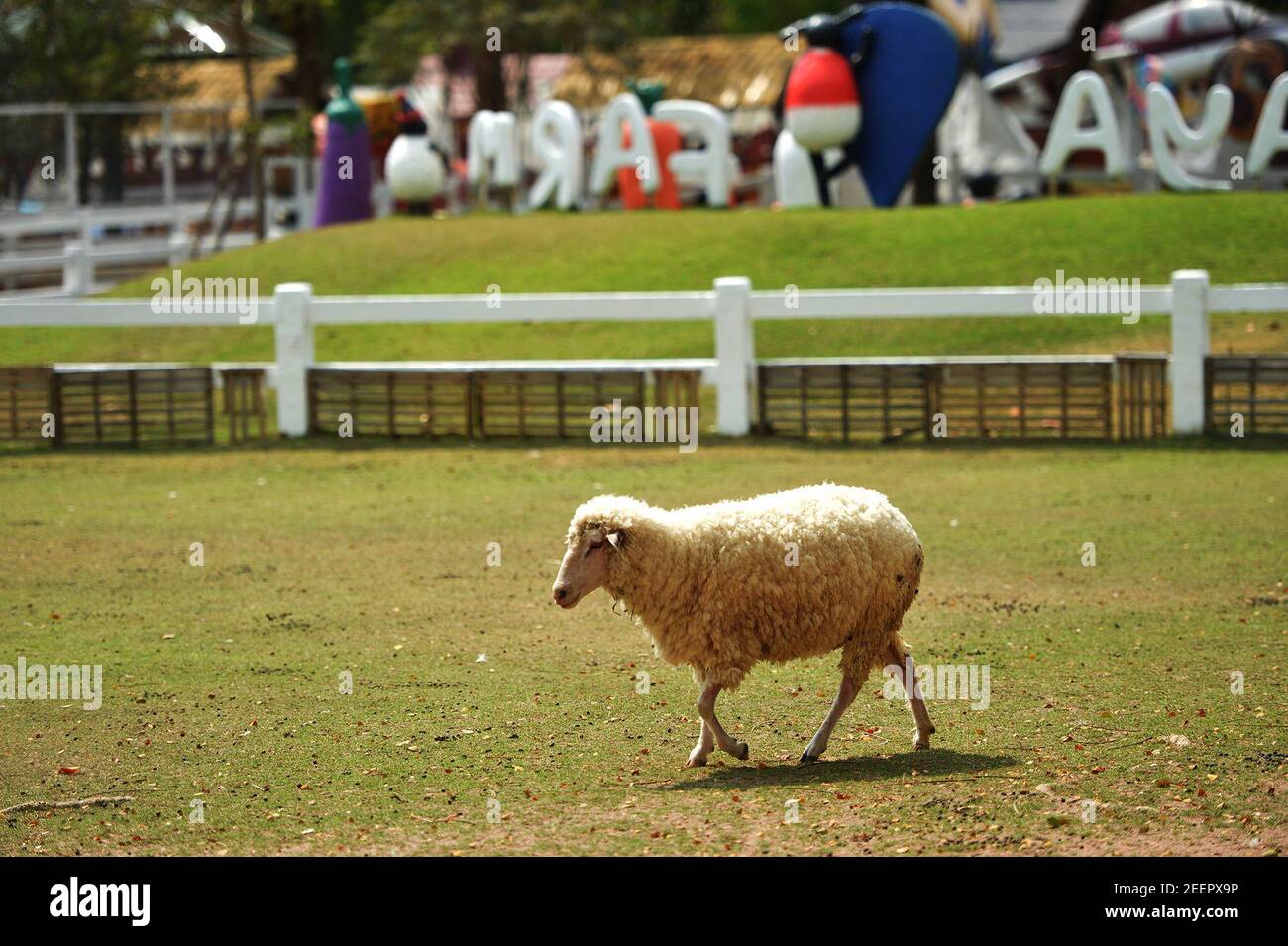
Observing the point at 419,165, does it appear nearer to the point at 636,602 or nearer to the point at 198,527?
the point at 198,527

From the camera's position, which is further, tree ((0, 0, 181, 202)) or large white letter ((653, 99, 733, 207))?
tree ((0, 0, 181, 202))

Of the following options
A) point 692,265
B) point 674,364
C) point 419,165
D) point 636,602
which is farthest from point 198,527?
point 419,165

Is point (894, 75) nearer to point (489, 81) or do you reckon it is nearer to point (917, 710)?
point (489, 81)

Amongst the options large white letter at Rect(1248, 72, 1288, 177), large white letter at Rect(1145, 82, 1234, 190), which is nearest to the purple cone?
large white letter at Rect(1145, 82, 1234, 190)

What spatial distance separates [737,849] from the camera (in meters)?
5.86

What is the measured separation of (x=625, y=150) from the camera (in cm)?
2770

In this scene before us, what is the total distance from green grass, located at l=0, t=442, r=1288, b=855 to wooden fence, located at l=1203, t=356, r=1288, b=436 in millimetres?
852

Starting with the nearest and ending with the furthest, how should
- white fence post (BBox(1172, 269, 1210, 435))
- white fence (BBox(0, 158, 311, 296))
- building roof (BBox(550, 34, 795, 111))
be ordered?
white fence post (BBox(1172, 269, 1210, 435)) → white fence (BBox(0, 158, 311, 296)) → building roof (BBox(550, 34, 795, 111))

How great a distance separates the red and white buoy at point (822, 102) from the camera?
25.1 metres

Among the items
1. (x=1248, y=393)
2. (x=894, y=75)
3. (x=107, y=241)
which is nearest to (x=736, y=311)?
(x=1248, y=393)

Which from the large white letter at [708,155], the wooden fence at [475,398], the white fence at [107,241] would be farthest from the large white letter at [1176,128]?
the white fence at [107,241]

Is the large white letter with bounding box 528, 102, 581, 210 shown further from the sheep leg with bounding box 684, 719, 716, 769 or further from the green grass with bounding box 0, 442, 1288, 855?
the sheep leg with bounding box 684, 719, 716, 769

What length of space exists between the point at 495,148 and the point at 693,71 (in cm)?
1486

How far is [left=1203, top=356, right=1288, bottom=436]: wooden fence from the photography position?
15.9m
